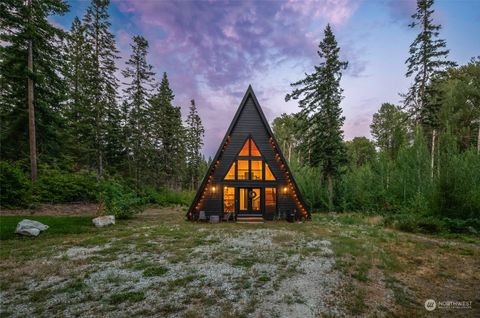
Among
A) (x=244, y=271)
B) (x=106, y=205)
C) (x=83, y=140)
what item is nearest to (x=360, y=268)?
(x=244, y=271)

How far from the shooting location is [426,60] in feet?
57.1

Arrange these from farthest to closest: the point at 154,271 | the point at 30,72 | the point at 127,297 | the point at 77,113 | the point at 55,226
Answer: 1. the point at 77,113
2. the point at 30,72
3. the point at 55,226
4. the point at 154,271
5. the point at 127,297

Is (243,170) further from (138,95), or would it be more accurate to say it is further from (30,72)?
(138,95)

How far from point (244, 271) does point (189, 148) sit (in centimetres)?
3651

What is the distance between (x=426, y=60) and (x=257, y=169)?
1697 cm

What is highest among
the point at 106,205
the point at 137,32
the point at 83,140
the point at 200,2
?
the point at 137,32

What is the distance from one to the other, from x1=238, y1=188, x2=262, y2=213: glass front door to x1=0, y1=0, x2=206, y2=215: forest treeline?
7.40 metres

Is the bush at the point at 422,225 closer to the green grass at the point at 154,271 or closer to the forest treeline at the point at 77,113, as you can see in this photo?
the green grass at the point at 154,271

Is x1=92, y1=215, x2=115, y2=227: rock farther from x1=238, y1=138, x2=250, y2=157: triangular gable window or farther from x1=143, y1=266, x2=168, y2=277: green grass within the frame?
x1=238, y1=138, x2=250, y2=157: triangular gable window

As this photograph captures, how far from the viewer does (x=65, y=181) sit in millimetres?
14195

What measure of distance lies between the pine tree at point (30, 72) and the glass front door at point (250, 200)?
13.2 metres

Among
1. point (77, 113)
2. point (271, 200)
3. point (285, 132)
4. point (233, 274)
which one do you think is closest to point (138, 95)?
point (77, 113)

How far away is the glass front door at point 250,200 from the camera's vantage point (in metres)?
13.6

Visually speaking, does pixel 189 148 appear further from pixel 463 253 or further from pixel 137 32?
pixel 463 253
